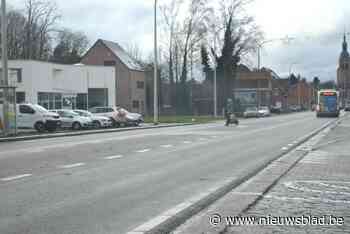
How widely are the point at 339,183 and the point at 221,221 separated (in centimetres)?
496

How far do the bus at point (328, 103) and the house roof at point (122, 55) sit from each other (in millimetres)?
25529

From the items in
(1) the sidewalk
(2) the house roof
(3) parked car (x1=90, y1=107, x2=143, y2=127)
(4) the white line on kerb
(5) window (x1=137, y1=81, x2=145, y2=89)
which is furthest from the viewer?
(5) window (x1=137, y1=81, x2=145, y2=89)

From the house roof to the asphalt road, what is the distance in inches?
2473

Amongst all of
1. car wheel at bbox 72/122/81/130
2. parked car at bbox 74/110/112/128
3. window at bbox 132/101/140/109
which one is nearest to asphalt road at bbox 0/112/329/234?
Result: car wheel at bbox 72/122/81/130

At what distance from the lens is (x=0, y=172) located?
14.5 meters

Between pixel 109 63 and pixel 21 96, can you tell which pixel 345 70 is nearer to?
pixel 109 63

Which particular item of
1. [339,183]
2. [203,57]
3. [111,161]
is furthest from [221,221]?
[203,57]

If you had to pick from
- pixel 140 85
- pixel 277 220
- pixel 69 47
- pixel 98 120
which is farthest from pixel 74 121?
pixel 69 47

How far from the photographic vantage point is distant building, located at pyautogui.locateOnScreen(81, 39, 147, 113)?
8294cm

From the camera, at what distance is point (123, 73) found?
8300cm

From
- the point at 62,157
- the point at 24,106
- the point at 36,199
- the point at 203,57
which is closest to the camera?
the point at 36,199

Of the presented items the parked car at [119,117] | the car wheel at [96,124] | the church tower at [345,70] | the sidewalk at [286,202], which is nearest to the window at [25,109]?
the car wheel at [96,124]

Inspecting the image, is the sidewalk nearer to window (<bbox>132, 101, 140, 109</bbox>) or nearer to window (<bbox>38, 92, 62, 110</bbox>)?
window (<bbox>38, 92, 62, 110</bbox>)

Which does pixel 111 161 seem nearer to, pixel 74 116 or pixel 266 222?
pixel 266 222
